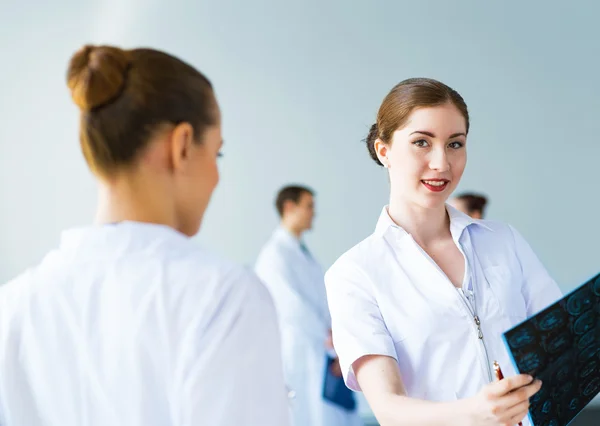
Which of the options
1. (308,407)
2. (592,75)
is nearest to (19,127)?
(308,407)

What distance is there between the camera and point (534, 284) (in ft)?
4.91

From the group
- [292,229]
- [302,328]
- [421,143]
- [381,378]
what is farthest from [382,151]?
[292,229]

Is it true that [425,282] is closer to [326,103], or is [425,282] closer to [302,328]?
[302,328]

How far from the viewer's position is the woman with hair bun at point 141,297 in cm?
93

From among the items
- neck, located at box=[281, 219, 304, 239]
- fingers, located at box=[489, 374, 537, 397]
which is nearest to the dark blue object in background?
fingers, located at box=[489, 374, 537, 397]

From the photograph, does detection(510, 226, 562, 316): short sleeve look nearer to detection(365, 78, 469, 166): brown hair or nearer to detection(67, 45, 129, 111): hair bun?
detection(365, 78, 469, 166): brown hair

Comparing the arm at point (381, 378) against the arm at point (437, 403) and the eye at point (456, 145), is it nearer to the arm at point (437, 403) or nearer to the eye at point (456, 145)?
the arm at point (437, 403)

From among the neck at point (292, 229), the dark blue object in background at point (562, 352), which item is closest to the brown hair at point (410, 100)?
the dark blue object in background at point (562, 352)

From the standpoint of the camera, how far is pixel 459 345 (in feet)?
4.62

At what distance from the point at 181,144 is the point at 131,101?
0.25 feet

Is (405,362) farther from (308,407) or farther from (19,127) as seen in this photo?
(19,127)

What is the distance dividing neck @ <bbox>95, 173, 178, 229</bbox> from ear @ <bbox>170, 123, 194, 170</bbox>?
1.3 inches

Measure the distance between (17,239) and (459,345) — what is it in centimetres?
533

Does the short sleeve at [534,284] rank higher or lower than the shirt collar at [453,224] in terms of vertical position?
lower
